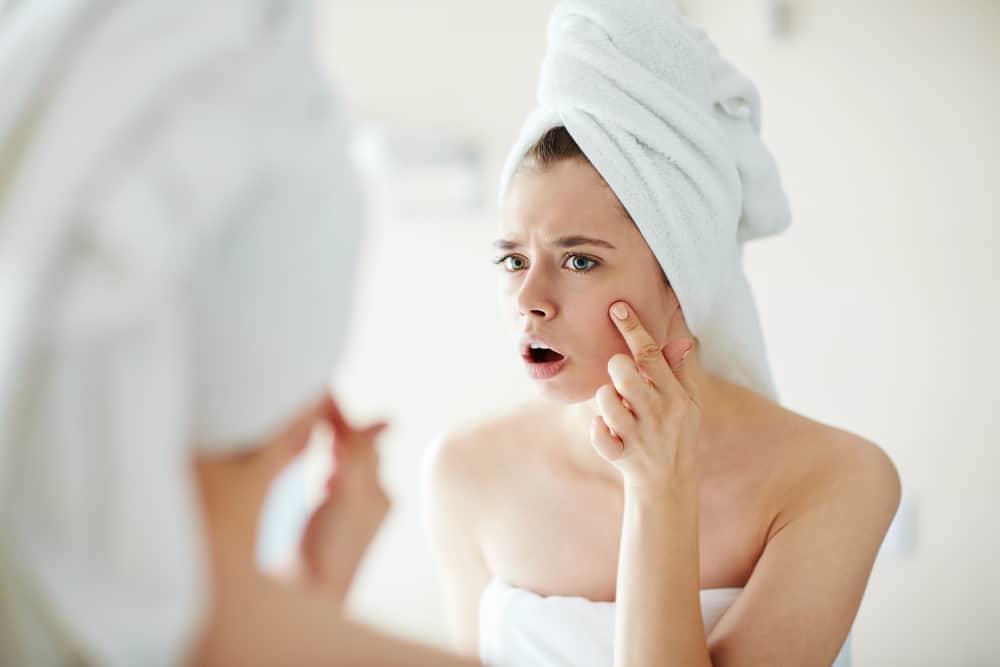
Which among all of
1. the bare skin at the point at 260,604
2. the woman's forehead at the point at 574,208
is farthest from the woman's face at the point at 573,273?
the bare skin at the point at 260,604

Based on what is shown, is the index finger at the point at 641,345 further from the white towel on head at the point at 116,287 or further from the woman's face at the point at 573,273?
the white towel on head at the point at 116,287

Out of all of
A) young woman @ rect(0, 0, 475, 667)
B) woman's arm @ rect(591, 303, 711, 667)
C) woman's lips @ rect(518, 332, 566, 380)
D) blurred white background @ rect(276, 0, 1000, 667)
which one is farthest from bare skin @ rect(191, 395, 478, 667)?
blurred white background @ rect(276, 0, 1000, 667)

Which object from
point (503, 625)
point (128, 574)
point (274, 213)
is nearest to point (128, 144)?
point (274, 213)

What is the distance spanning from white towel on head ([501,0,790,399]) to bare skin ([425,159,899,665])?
0.11 ft

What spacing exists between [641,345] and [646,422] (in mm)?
97

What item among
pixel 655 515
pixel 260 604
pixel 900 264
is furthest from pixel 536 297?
pixel 900 264

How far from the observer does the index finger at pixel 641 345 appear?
3.24ft

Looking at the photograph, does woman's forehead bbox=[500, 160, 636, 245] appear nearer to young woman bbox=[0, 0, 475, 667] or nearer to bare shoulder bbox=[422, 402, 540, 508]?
bare shoulder bbox=[422, 402, 540, 508]

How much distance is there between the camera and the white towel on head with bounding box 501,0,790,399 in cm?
101

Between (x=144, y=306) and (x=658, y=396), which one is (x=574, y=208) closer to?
(x=658, y=396)

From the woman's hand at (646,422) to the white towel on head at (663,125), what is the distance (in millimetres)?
135

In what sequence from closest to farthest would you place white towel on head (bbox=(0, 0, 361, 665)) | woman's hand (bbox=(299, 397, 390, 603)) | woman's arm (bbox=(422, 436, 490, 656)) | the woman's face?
white towel on head (bbox=(0, 0, 361, 665)) < woman's hand (bbox=(299, 397, 390, 603)) < the woman's face < woman's arm (bbox=(422, 436, 490, 656))

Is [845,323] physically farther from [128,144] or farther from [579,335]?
[128,144]

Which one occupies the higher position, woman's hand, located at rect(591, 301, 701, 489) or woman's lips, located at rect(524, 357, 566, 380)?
woman's lips, located at rect(524, 357, 566, 380)
